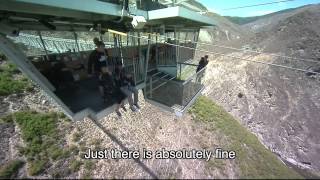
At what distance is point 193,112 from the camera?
25.2 meters

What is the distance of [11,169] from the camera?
13.2 m

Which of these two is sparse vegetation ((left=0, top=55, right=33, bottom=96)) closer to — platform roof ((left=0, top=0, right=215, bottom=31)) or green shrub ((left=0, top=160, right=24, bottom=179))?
green shrub ((left=0, top=160, right=24, bottom=179))

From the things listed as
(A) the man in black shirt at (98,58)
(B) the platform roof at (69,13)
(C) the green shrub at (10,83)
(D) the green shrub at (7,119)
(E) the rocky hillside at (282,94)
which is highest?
(B) the platform roof at (69,13)

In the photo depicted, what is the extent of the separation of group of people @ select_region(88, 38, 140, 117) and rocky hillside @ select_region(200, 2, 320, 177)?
91.8 feet

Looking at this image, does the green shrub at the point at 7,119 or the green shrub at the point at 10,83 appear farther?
the green shrub at the point at 10,83

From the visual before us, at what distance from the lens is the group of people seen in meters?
8.89

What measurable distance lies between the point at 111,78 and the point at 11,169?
8.78 meters

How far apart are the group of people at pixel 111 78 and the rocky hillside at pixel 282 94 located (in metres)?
28.0

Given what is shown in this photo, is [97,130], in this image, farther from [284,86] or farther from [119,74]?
[284,86]

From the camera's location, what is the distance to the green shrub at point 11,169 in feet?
42.4

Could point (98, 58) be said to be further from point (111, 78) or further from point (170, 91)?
point (170, 91)

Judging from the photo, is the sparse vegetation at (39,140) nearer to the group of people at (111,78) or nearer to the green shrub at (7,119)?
the green shrub at (7,119)

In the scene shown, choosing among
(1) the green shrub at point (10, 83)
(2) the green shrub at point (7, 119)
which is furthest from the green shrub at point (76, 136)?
(1) the green shrub at point (10, 83)

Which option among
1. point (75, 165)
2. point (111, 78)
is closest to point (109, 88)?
point (111, 78)
